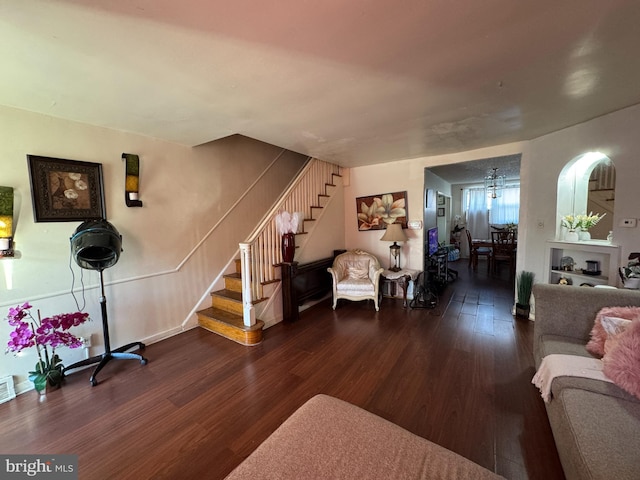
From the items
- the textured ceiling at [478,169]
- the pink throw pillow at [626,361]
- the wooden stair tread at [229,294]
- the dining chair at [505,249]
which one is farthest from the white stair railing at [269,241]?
the dining chair at [505,249]

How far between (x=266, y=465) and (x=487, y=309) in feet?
12.8

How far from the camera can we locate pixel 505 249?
5.80 metres

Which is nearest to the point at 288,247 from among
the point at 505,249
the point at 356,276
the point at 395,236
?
the point at 356,276

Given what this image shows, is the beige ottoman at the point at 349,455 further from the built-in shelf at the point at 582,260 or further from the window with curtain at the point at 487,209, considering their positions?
the window with curtain at the point at 487,209

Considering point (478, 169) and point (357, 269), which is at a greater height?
point (478, 169)

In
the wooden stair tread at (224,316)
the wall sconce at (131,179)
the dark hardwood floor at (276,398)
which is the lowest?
the dark hardwood floor at (276,398)

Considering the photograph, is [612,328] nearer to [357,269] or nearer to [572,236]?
[572,236]

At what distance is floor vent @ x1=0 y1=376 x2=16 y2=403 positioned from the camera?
6.54 ft

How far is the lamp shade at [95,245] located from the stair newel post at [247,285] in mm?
1153

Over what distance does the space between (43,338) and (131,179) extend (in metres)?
1.60

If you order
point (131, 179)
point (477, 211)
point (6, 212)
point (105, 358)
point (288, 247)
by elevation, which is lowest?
point (105, 358)

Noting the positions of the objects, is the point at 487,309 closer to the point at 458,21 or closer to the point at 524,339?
the point at 524,339

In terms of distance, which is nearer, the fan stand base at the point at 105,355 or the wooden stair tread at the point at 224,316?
the fan stand base at the point at 105,355

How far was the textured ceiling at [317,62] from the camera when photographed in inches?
46.8
